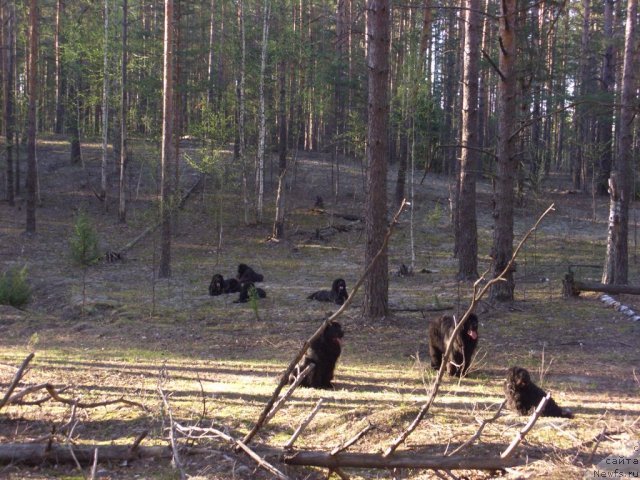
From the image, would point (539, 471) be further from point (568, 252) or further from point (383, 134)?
point (568, 252)

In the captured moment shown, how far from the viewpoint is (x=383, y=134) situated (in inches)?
518

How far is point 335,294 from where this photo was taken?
1606 cm

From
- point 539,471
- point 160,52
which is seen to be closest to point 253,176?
point 160,52

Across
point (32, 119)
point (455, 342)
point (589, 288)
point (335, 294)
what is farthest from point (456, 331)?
point (32, 119)

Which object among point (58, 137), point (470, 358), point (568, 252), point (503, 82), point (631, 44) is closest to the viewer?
point (470, 358)

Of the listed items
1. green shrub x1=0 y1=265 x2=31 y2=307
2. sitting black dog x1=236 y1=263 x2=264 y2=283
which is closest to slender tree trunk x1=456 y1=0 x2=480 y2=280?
sitting black dog x1=236 y1=263 x2=264 y2=283

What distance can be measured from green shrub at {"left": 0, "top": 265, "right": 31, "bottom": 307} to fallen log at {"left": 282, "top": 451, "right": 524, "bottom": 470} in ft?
46.1

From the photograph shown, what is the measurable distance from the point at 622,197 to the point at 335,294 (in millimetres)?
7442

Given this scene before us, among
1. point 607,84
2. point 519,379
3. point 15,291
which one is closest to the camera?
point 519,379

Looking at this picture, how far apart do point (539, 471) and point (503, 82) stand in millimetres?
10837

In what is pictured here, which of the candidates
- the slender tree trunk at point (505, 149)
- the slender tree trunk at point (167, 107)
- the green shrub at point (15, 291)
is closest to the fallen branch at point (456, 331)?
the slender tree trunk at point (505, 149)

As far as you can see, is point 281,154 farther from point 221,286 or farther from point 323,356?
point 323,356

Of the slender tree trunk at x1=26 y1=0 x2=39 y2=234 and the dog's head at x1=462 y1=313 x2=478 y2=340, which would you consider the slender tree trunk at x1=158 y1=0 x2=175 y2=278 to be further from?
the dog's head at x1=462 y1=313 x2=478 y2=340

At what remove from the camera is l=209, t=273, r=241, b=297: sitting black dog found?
18.2 m
